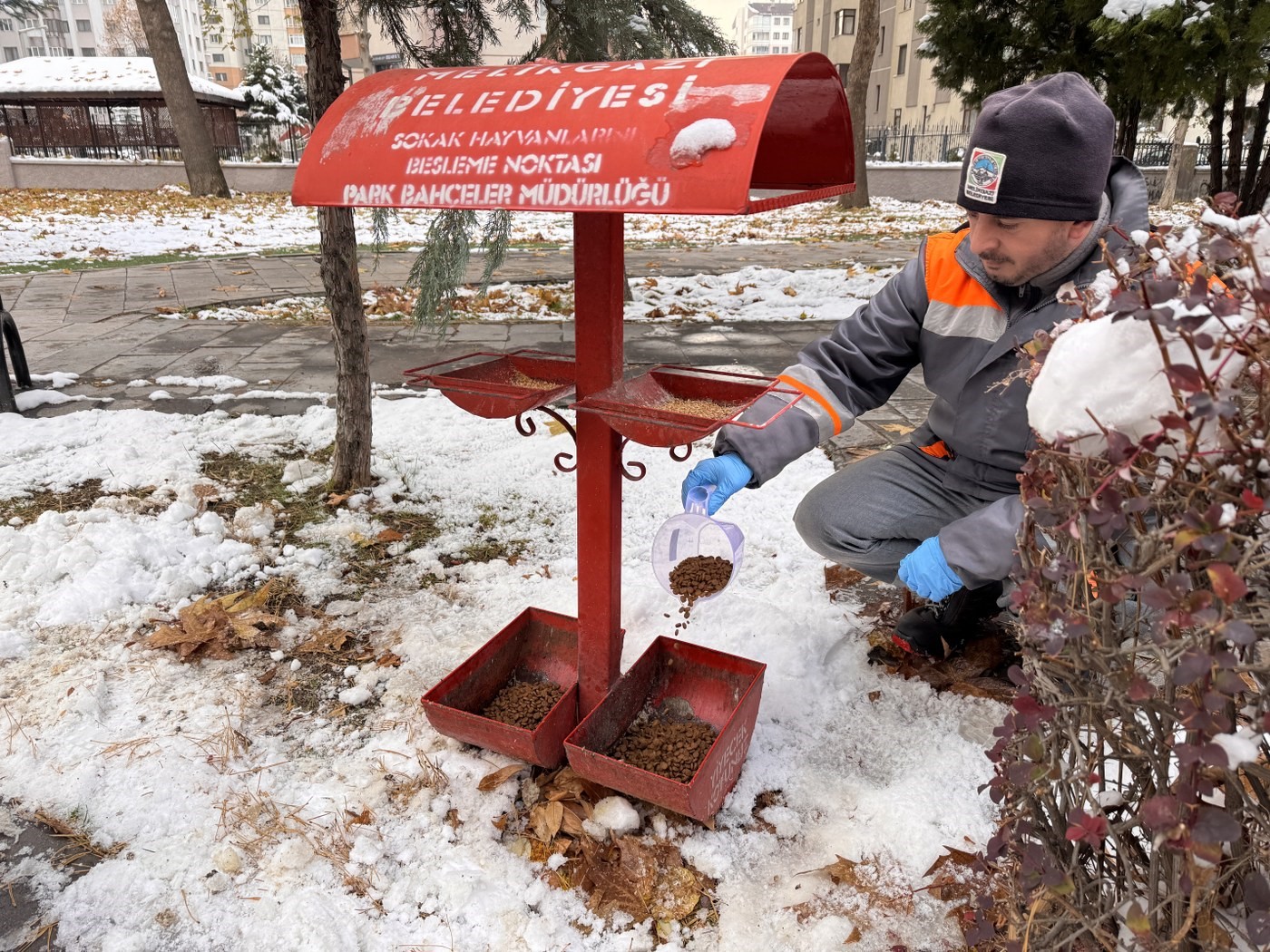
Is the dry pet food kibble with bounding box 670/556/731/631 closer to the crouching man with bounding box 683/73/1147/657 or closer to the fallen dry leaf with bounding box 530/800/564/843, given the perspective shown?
the crouching man with bounding box 683/73/1147/657

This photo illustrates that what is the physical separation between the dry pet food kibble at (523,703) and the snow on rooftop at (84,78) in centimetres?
2962

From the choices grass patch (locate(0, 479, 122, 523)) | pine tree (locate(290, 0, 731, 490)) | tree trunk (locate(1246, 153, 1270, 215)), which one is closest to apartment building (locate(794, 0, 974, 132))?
tree trunk (locate(1246, 153, 1270, 215))

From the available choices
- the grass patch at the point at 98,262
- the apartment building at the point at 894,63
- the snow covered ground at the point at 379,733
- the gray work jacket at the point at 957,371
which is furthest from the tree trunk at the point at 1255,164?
the apartment building at the point at 894,63

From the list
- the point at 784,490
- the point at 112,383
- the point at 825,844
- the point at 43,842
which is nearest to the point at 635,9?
the point at 784,490

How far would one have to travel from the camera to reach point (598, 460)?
195 cm

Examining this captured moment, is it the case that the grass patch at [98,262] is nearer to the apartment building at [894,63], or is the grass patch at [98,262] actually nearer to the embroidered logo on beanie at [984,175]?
the embroidered logo on beanie at [984,175]

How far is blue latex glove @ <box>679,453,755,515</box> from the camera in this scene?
2.09 m

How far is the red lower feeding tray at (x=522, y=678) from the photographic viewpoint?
79.6 inches

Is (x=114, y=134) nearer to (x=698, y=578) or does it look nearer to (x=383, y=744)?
(x=383, y=744)

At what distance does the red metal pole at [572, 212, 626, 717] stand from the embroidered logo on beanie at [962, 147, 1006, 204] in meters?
0.83

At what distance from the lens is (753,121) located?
1.34 metres

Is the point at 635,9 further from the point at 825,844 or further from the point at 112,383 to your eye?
the point at 112,383

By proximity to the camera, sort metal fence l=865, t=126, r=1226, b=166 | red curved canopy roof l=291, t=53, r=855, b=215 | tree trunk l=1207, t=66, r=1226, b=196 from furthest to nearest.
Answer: metal fence l=865, t=126, r=1226, b=166 → tree trunk l=1207, t=66, r=1226, b=196 → red curved canopy roof l=291, t=53, r=855, b=215

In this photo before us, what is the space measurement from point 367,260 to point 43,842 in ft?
30.9
